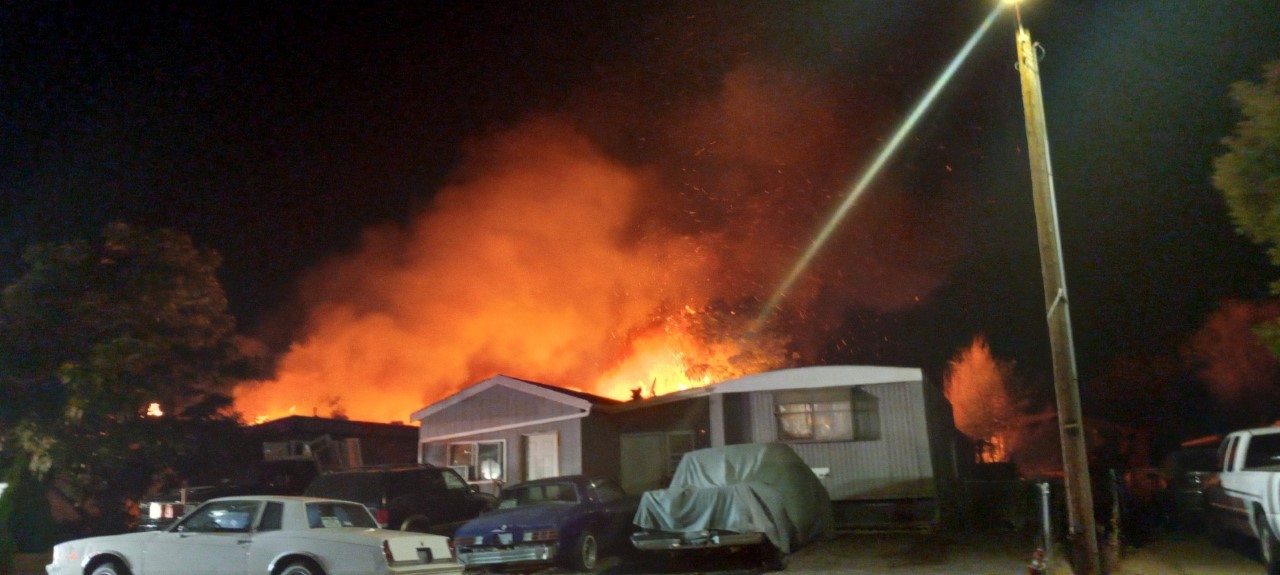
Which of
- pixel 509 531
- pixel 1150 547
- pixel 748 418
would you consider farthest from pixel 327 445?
pixel 1150 547

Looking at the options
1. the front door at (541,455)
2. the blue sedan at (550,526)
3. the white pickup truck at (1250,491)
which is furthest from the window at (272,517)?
the white pickup truck at (1250,491)

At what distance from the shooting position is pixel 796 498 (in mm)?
13133

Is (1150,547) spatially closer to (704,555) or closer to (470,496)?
(704,555)

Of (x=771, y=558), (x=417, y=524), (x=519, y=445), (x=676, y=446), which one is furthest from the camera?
(x=676, y=446)

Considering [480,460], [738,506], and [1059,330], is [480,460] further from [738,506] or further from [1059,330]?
[1059,330]

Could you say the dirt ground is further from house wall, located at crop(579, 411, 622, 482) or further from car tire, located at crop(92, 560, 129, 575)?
house wall, located at crop(579, 411, 622, 482)

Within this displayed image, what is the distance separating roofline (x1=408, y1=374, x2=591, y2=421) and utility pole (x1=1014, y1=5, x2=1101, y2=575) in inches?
432

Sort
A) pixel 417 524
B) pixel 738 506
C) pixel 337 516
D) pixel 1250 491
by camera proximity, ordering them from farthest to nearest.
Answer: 1. pixel 417 524
2. pixel 738 506
3. pixel 1250 491
4. pixel 337 516

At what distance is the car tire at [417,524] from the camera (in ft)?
48.8

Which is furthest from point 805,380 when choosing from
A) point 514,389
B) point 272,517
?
point 272,517

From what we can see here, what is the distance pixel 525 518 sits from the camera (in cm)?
1350

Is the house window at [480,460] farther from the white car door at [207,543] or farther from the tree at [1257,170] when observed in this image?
the tree at [1257,170]

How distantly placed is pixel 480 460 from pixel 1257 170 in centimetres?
1569

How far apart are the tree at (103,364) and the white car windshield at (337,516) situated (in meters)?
11.1
